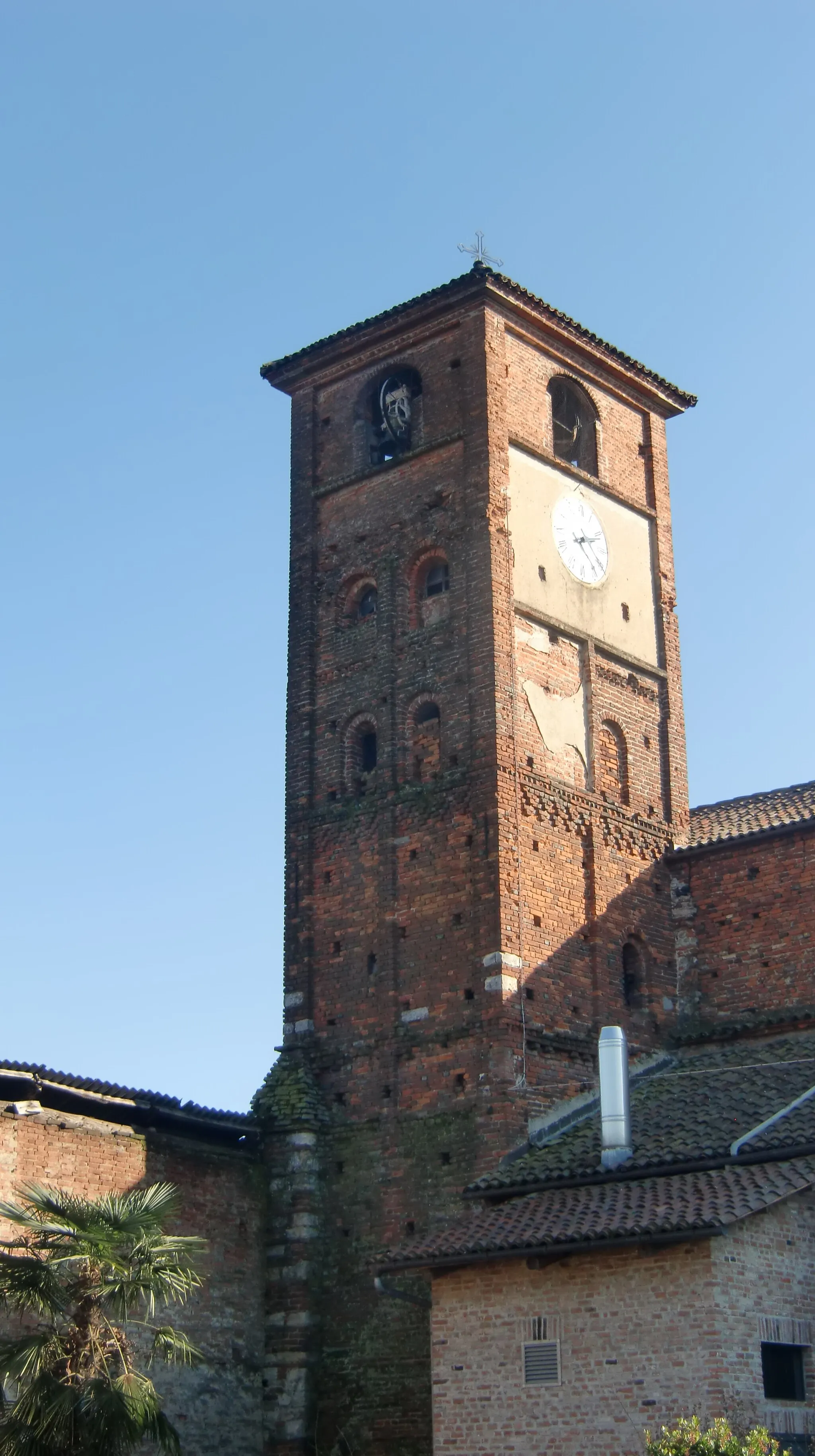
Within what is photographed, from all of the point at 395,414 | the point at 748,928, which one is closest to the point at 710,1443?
the point at 748,928

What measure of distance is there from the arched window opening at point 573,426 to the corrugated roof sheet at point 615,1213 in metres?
11.8

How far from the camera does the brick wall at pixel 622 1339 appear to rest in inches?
614

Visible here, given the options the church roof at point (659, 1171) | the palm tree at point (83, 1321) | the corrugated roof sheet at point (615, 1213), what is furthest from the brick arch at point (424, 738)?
the palm tree at point (83, 1321)

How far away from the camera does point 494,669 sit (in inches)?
886

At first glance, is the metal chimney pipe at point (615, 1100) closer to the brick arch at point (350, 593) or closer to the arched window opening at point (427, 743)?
the arched window opening at point (427, 743)

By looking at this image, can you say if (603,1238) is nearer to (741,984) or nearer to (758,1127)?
(758,1127)

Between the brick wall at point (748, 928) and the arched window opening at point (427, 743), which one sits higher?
the arched window opening at point (427, 743)

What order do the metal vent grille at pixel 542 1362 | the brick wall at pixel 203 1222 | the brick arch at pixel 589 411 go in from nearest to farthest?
1. the metal vent grille at pixel 542 1362
2. the brick wall at pixel 203 1222
3. the brick arch at pixel 589 411

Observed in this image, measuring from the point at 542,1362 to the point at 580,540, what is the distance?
12026mm

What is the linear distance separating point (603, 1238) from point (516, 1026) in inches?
195

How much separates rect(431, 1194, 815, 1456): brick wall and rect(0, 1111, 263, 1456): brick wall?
3.70 meters

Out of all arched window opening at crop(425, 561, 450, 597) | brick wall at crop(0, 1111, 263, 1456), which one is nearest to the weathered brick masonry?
brick wall at crop(0, 1111, 263, 1456)

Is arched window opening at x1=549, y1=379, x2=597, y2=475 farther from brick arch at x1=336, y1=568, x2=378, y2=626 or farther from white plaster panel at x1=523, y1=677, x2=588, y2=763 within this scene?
white plaster panel at x1=523, y1=677, x2=588, y2=763

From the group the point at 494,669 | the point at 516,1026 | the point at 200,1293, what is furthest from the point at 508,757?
the point at 200,1293
